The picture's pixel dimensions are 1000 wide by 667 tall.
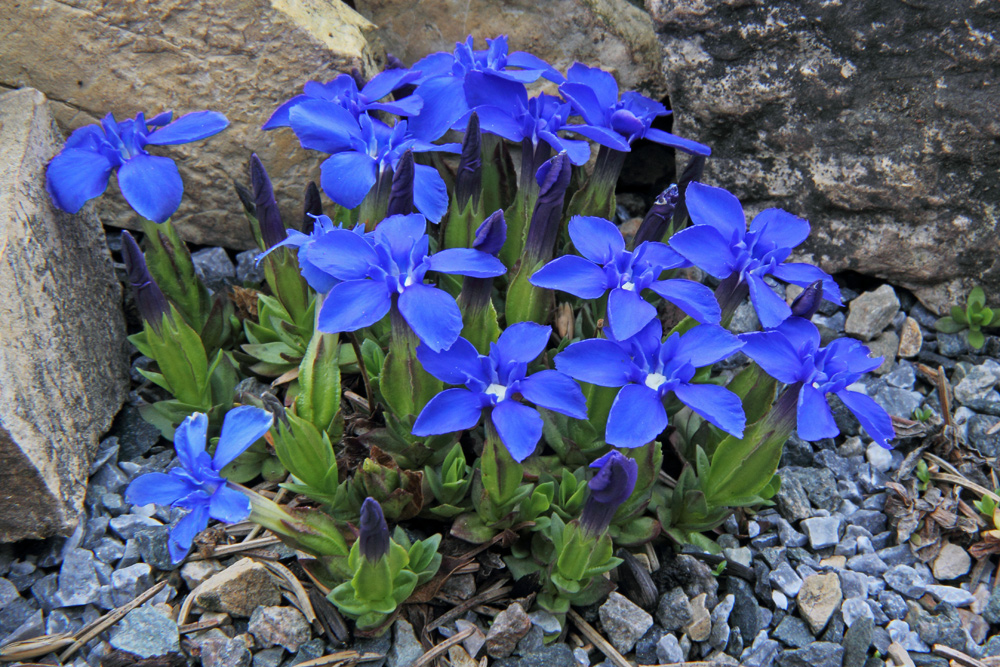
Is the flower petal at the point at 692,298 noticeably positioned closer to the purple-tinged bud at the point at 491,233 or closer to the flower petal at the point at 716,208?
the flower petal at the point at 716,208

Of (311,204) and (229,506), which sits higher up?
(311,204)

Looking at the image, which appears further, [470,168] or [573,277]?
[470,168]

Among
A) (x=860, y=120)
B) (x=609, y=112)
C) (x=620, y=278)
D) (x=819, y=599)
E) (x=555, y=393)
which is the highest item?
(x=860, y=120)

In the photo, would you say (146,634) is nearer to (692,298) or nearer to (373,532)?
(373,532)

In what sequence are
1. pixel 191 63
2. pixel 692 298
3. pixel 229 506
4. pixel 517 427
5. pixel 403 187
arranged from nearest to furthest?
pixel 229 506, pixel 517 427, pixel 692 298, pixel 403 187, pixel 191 63

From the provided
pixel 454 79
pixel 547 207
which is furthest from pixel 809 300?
pixel 454 79

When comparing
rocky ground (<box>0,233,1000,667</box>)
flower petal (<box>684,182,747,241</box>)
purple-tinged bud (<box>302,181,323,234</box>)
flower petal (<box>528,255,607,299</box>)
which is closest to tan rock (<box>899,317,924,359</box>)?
rocky ground (<box>0,233,1000,667</box>)

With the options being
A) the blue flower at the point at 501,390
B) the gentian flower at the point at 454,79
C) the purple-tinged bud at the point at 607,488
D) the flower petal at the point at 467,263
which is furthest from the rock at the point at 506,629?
the gentian flower at the point at 454,79
